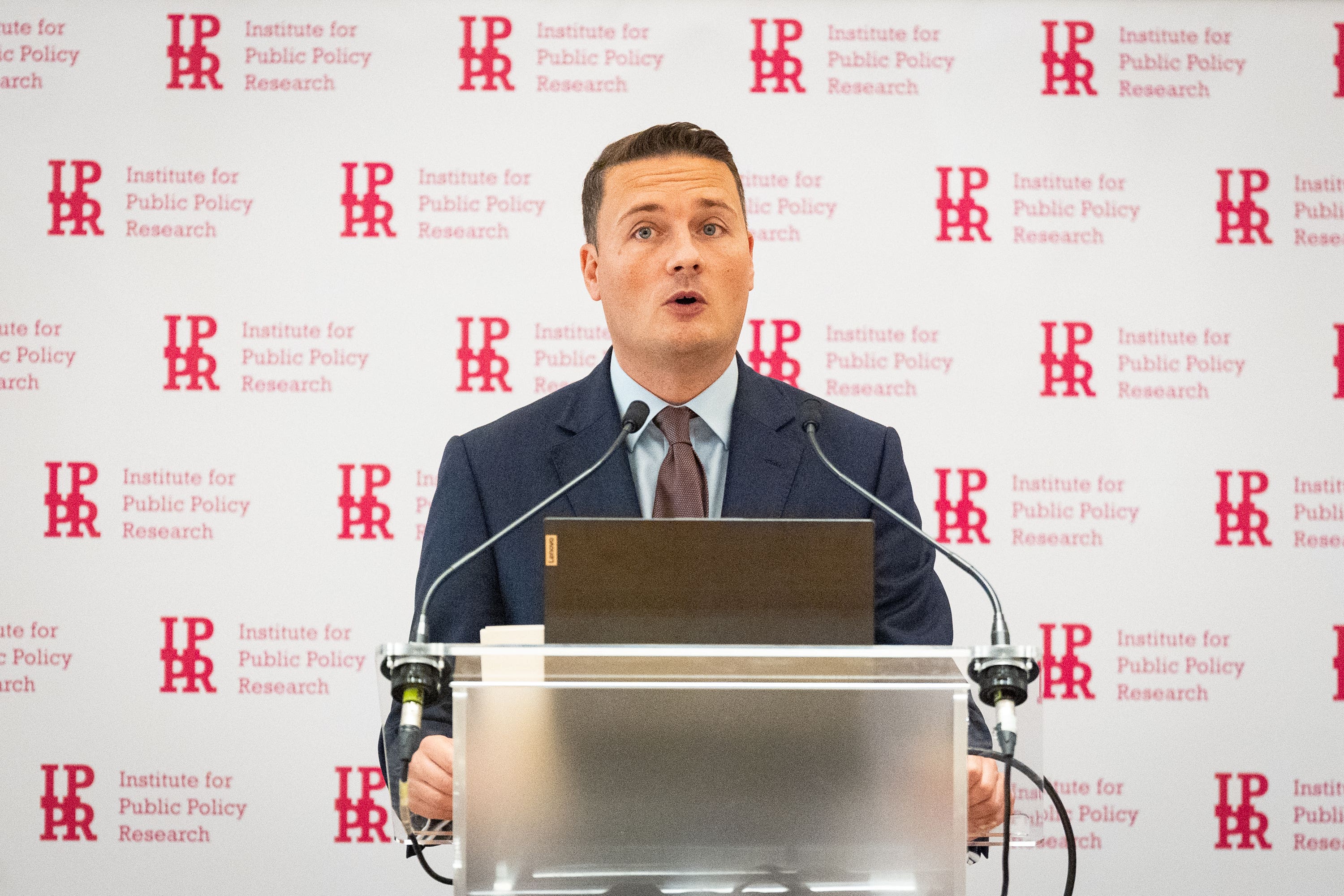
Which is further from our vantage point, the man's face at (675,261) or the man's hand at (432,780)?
the man's face at (675,261)

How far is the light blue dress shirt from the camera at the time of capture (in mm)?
1861

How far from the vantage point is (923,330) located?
3.10m

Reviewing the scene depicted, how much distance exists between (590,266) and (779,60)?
1379 mm

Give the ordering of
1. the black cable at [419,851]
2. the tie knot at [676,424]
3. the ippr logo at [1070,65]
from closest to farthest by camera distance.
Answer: the black cable at [419,851] < the tie knot at [676,424] < the ippr logo at [1070,65]

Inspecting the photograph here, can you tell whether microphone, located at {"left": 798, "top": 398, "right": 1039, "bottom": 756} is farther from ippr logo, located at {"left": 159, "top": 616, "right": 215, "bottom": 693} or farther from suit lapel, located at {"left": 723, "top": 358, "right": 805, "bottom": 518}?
ippr logo, located at {"left": 159, "top": 616, "right": 215, "bottom": 693}

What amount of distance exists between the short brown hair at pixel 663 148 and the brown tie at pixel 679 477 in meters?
0.35

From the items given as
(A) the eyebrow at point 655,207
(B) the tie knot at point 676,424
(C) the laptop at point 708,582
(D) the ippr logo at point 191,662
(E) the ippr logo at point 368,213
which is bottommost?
(D) the ippr logo at point 191,662

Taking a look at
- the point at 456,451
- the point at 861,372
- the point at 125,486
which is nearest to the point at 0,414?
the point at 125,486

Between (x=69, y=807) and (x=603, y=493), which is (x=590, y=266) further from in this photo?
(x=69, y=807)

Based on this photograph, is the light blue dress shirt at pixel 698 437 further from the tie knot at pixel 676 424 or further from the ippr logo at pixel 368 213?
the ippr logo at pixel 368 213

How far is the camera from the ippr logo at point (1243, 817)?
10.0ft

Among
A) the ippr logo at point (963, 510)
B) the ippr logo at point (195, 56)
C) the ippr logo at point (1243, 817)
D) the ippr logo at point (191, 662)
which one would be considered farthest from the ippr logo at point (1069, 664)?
the ippr logo at point (195, 56)

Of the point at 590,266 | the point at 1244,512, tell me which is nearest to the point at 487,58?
the point at 590,266

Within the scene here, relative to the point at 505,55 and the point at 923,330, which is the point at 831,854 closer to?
the point at 923,330
